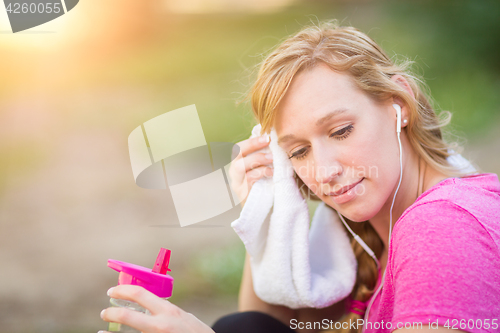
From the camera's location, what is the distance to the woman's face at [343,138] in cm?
69

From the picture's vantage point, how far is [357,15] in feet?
5.82

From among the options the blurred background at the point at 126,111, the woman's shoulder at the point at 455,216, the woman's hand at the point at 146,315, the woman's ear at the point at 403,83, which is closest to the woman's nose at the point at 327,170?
the woman's shoulder at the point at 455,216

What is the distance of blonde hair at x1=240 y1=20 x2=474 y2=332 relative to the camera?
2.42 ft

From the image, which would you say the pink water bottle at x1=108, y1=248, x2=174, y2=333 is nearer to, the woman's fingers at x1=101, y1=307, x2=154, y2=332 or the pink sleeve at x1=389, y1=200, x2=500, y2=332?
the woman's fingers at x1=101, y1=307, x2=154, y2=332

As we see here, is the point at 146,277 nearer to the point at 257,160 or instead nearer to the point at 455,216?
the point at 257,160

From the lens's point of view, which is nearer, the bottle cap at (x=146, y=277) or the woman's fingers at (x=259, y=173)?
the bottle cap at (x=146, y=277)

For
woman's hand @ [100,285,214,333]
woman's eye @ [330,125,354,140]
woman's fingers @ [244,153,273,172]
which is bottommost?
woman's hand @ [100,285,214,333]

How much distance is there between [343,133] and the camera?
0.70 metres

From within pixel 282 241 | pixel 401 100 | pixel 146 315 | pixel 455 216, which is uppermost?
pixel 401 100

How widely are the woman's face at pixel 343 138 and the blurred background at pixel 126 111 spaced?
54 cm

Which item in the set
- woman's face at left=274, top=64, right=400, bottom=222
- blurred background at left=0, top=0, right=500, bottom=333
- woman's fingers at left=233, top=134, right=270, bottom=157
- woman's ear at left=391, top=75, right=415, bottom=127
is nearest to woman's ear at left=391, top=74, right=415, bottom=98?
woman's ear at left=391, top=75, right=415, bottom=127

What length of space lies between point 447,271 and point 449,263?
1 centimetres

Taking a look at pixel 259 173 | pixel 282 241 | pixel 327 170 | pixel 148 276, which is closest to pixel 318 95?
pixel 327 170

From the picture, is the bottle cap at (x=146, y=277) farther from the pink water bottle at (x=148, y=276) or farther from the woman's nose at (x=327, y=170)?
the woman's nose at (x=327, y=170)
